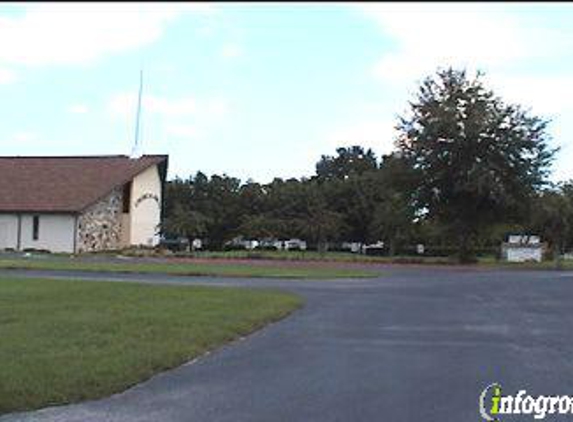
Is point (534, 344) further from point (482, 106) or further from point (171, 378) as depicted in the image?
point (482, 106)

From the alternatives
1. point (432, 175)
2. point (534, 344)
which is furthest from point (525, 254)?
point (534, 344)

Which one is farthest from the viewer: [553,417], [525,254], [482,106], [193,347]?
[525,254]

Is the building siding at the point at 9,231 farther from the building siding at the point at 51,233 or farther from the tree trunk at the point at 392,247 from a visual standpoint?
the tree trunk at the point at 392,247

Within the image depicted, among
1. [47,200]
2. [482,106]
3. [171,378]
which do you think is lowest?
[171,378]

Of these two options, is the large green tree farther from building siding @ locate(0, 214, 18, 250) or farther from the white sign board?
building siding @ locate(0, 214, 18, 250)

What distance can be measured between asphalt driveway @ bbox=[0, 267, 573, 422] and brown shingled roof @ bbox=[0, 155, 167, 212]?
40876mm

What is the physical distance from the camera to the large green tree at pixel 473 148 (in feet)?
152

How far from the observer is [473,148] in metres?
46.8

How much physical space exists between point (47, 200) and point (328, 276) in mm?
31611

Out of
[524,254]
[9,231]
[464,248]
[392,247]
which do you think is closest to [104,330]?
[464,248]

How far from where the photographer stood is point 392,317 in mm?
18641

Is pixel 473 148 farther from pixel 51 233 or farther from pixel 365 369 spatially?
pixel 365 369

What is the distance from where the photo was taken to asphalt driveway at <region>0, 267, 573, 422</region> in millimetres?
9289

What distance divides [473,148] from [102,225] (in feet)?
88.8
